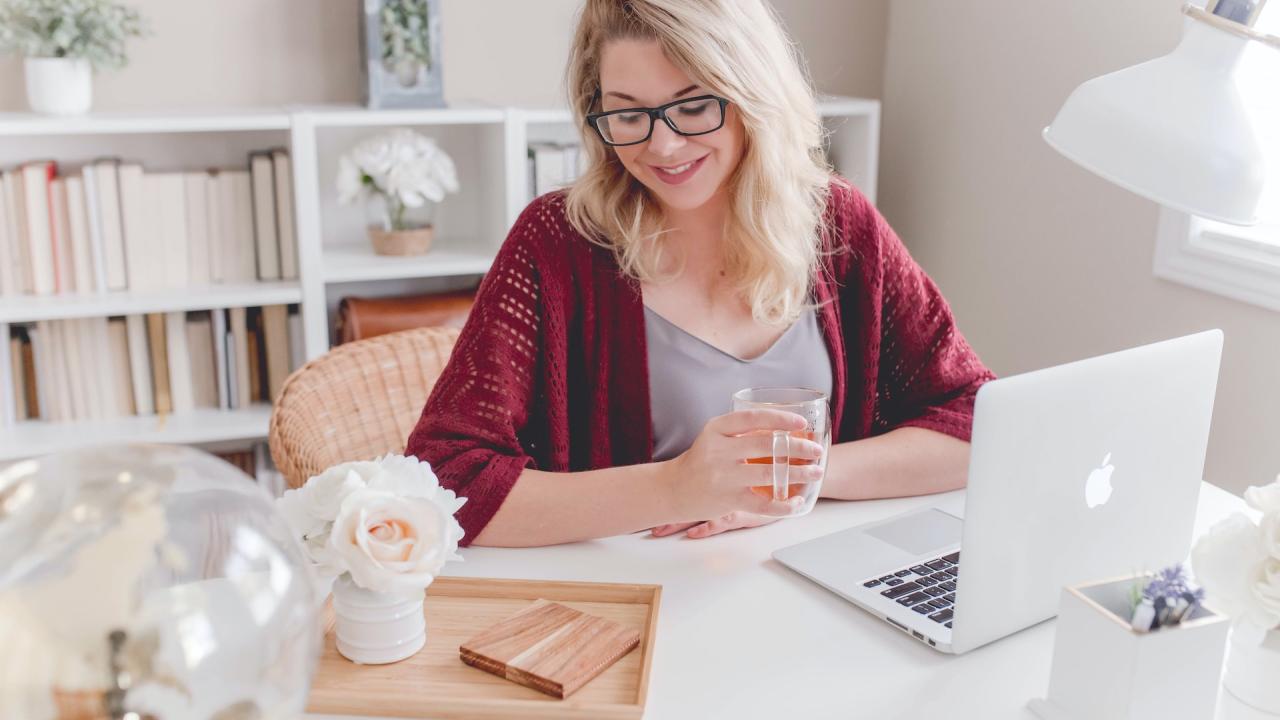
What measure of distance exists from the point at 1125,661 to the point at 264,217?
2.29 m

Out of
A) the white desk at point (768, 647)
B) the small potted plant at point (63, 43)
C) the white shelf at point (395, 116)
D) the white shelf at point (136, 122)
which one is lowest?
the white desk at point (768, 647)

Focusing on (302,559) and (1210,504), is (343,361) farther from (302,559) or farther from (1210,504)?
(1210,504)

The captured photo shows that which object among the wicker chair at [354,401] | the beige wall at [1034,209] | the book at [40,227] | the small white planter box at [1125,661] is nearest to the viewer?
the small white planter box at [1125,661]

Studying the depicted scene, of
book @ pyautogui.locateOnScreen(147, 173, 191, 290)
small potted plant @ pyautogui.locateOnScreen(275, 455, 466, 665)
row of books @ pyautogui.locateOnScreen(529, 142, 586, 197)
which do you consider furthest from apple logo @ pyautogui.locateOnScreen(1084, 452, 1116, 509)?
book @ pyautogui.locateOnScreen(147, 173, 191, 290)

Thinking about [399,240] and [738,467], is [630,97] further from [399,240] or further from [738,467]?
[399,240]

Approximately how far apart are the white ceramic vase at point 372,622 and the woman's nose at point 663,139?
28.2 inches

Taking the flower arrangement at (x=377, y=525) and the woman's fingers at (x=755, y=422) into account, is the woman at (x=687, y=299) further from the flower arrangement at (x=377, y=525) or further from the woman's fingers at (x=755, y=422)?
the flower arrangement at (x=377, y=525)

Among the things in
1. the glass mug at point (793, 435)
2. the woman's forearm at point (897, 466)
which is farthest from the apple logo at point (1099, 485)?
the woman's forearm at point (897, 466)

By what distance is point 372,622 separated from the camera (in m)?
1.03

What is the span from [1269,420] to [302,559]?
1903 mm

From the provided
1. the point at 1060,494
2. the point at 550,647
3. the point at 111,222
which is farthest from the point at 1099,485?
the point at 111,222

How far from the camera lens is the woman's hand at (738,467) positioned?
1128 mm

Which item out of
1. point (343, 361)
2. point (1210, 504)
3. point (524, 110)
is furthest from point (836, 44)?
point (1210, 504)

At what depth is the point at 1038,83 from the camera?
2.60 metres
